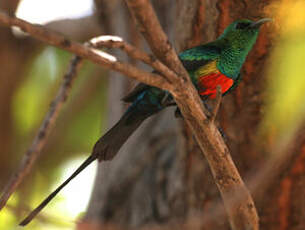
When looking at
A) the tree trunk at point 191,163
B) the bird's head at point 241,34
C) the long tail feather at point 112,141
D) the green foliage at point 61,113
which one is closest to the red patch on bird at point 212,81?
the bird's head at point 241,34

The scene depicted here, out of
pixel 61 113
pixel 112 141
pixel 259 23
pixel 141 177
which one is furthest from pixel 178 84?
pixel 61 113

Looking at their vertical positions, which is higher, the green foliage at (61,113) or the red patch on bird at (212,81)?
the red patch on bird at (212,81)

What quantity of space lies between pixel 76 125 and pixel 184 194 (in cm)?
373

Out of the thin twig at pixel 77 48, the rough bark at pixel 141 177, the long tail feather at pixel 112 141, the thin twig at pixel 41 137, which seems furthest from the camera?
the rough bark at pixel 141 177

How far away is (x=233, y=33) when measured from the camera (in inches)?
137

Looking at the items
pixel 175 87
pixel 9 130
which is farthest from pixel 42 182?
pixel 175 87

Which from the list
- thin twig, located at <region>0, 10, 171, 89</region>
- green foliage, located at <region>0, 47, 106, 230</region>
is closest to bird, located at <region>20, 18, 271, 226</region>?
thin twig, located at <region>0, 10, 171, 89</region>

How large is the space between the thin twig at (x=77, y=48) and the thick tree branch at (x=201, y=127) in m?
0.13

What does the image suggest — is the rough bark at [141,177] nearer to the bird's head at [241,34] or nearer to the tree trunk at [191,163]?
the tree trunk at [191,163]

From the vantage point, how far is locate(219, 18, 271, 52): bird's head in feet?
11.1

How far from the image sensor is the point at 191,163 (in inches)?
164

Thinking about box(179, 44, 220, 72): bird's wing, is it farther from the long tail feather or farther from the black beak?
the long tail feather

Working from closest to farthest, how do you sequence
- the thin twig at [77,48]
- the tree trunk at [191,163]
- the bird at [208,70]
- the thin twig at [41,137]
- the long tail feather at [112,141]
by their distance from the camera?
the thin twig at [77,48] < the thin twig at [41,137] < the long tail feather at [112,141] < the bird at [208,70] < the tree trunk at [191,163]

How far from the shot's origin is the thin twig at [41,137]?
2404mm
